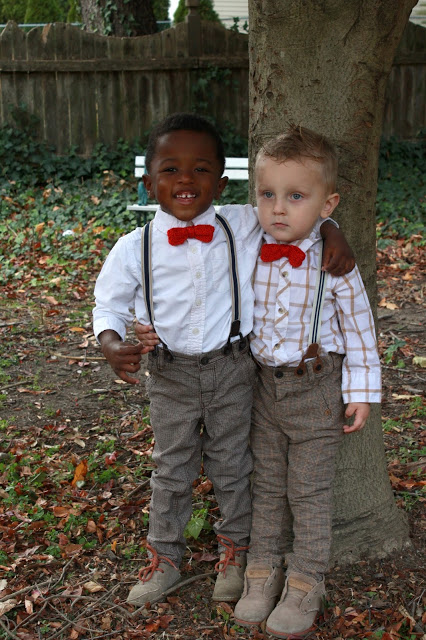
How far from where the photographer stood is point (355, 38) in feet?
9.09

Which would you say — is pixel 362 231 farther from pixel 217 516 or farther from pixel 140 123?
pixel 140 123

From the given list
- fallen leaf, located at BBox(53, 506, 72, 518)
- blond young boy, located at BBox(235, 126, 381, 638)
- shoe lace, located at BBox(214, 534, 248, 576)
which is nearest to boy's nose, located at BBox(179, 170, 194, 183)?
blond young boy, located at BBox(235, 126, 381, 638)

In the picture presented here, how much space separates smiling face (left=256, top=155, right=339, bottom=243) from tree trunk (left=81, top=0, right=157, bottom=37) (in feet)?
31.1

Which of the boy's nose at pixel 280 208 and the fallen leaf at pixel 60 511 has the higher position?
the boy's nose at pixel 280 208

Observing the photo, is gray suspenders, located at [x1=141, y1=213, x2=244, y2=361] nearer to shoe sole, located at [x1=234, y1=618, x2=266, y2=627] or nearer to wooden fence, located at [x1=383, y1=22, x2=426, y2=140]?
shoe sole, located at [x1=234, y1=618, x2=266, y2=627]

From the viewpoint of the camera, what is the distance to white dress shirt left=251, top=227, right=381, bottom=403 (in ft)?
8.77

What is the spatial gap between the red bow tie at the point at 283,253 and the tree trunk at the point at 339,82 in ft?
1.21

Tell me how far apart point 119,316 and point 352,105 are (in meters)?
1.17

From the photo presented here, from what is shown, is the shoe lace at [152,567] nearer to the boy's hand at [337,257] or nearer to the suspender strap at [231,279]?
the suspender strap at [231,279]

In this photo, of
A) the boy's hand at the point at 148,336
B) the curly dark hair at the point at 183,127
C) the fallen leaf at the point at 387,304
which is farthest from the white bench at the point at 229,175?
the boy's hand at the point at 148,336

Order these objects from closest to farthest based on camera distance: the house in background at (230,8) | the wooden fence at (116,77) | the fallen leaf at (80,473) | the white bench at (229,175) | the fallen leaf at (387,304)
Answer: the fallen leaf at (80,473), the fallen leaf at (387,304), the white bench at (229,175), the wooden fence at (116,77), the house in background at (230,8)

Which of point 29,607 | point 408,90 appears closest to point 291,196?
point 29,607

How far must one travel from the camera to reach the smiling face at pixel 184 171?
8.75 ft

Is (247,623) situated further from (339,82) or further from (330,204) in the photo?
(339,82)
